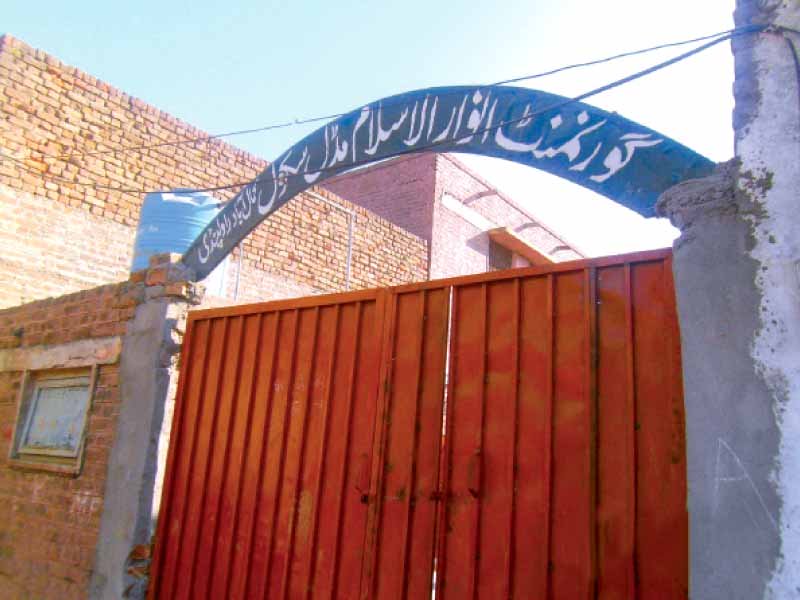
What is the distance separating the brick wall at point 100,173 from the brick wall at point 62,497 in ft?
7.31

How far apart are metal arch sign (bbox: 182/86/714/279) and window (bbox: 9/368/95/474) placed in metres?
1.54

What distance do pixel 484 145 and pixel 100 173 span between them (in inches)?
259

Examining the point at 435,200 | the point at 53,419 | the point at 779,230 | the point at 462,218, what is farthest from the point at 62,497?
the point at 462,218

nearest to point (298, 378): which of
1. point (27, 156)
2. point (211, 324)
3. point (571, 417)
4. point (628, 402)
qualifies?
point (211, 324)

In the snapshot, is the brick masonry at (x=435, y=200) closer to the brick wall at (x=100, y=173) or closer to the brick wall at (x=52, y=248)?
the brick wall at (x=100, y=173)

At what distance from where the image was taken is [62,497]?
5.32m

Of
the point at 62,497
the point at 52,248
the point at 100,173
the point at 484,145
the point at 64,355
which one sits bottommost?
the point at 62,497

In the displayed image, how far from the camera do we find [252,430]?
4363 mm

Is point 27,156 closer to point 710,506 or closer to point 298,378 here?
point 298,378

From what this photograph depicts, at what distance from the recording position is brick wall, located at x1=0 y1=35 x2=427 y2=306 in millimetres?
7797

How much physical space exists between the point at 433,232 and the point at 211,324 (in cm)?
876

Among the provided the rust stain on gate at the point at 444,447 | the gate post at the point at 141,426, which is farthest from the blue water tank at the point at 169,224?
the rust stain on gate at the point at 444,447

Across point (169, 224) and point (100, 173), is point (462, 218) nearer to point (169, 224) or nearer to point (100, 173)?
point (100, 173)

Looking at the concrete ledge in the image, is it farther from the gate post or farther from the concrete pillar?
the concrete pillar
